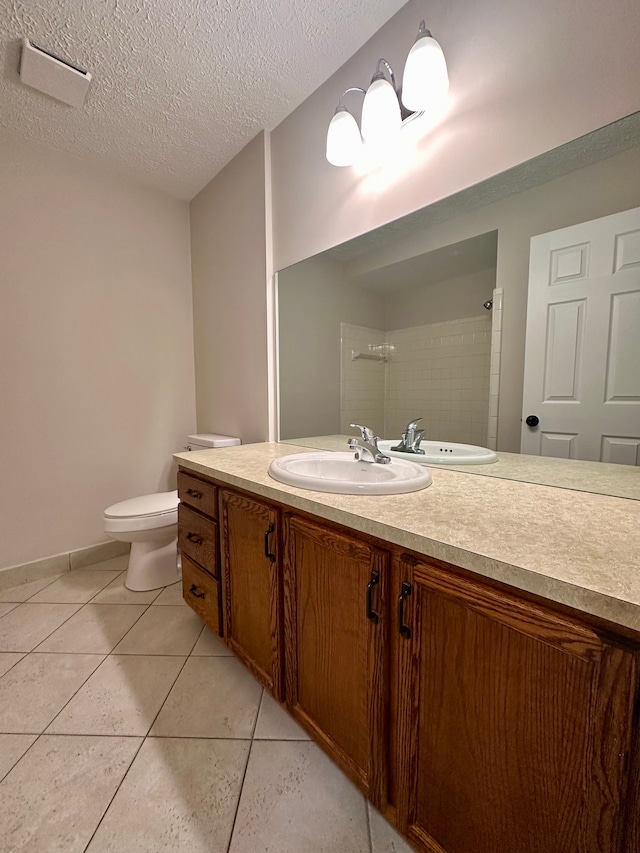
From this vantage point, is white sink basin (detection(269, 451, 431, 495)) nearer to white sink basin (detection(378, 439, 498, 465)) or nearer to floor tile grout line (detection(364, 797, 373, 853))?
white sink basin (detection(378, 439, 498, 465))

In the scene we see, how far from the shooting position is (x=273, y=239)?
71.1 inches

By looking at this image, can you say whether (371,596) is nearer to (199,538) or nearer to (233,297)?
(199,538)

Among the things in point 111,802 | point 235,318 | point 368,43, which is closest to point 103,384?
point 235,318

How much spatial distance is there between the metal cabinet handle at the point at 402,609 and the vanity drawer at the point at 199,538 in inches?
30.5

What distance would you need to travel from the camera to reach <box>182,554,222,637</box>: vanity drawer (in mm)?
1292

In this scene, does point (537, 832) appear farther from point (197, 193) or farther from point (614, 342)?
point (197, 193)

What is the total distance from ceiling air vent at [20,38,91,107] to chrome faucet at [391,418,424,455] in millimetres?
1925

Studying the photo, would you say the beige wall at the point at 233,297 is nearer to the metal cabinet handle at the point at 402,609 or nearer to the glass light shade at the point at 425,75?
the glass light shade at the point at 425,75

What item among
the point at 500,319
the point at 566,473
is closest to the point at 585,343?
the point at 500,319

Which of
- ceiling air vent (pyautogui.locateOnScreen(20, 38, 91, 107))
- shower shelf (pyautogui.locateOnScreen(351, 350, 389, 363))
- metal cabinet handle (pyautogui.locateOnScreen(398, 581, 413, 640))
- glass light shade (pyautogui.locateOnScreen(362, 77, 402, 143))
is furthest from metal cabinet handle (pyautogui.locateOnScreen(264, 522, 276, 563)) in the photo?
ceiling air vent (pyautogui.locateOnScreen(20, 38, 91, 107))

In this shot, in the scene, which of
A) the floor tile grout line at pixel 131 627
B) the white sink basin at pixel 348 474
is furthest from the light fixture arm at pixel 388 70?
the floor tile grout line at pixel 131 627

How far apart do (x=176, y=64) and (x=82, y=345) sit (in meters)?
1.43

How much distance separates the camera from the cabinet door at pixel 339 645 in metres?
0.74

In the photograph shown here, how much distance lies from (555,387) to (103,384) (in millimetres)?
2299
